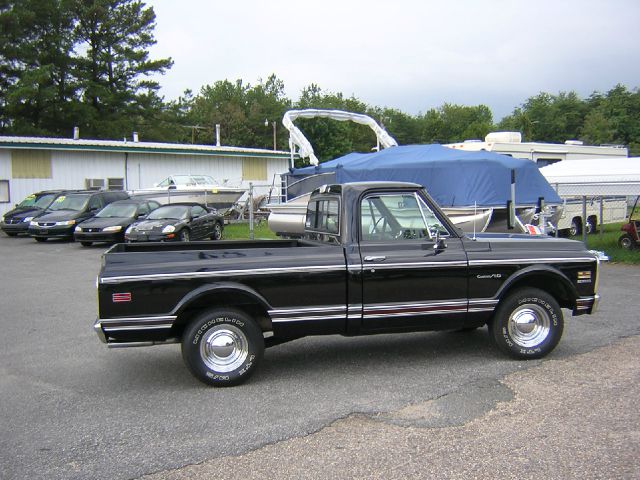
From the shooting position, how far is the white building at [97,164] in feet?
90.7

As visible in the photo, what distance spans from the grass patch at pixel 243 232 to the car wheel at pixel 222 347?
14.9m

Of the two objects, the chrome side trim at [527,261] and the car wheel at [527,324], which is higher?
the chrome side trim at [527,261]

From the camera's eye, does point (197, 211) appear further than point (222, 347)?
Yes

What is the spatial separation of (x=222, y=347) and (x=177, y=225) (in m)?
13.1

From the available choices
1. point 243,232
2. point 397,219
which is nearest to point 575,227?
point 243,232

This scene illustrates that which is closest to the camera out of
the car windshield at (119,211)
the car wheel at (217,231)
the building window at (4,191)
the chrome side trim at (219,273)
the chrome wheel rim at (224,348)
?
the chrome side trim at (219,273)

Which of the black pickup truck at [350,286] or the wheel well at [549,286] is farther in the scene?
the wheel well at [549,286]

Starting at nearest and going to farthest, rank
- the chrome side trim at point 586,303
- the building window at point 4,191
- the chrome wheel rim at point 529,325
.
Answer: the chrome wheel rim at point 529,325
the chrome side trim at point 586,303
the building window at point 4,191

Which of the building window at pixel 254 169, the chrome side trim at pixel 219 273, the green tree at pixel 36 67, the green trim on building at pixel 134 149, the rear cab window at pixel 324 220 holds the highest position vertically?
the green tree at pixel 36 67

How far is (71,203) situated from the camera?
22.6 metres

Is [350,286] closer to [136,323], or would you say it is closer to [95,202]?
[136,323]

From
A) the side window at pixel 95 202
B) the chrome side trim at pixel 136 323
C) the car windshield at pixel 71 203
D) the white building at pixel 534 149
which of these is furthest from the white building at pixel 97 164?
the chrome side trim at pixel 136 323

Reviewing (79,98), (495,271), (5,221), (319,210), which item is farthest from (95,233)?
(79,98)

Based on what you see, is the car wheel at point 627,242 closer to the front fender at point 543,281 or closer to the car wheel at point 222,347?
the front fender at point 543,281
